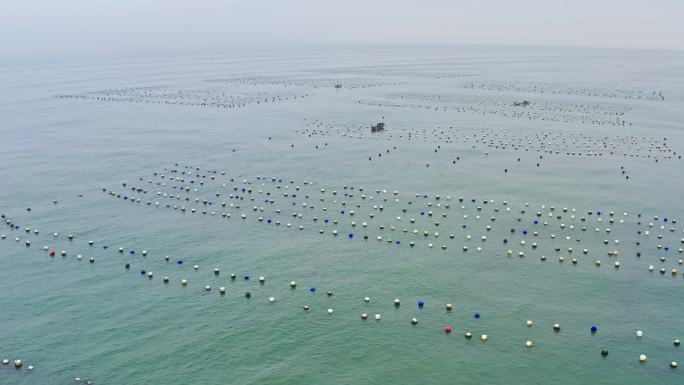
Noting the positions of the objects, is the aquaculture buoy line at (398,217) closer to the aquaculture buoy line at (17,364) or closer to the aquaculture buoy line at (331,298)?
the aquaculture buoy line at (331,298)

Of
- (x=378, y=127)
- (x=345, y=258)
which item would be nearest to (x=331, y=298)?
(x=345, y=258)

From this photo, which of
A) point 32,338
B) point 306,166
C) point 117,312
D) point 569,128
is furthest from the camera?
point 569,128

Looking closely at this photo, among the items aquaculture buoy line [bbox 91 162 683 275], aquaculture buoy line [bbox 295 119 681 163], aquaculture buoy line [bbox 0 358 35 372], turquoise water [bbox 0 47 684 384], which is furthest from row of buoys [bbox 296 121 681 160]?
aquaculture buoy line [bbox 0 358 35 372]

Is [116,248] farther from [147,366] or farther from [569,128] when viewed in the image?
[569,128]

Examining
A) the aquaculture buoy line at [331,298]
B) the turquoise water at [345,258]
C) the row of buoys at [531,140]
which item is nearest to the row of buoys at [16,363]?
the turquoise water at [345,258]

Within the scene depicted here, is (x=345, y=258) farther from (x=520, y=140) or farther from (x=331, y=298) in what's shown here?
(x=520, y=140)

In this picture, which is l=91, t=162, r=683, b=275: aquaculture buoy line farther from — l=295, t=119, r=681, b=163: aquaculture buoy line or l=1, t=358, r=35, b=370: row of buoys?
l=1, t=358, r=35, b=370: row of buoys

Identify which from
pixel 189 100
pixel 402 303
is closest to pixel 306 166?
pixel 402 303

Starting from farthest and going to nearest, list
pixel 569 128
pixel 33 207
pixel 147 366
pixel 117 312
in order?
pixel 569 128 < pixel 33 207 < pixel 117 312 < pixel 147 366
